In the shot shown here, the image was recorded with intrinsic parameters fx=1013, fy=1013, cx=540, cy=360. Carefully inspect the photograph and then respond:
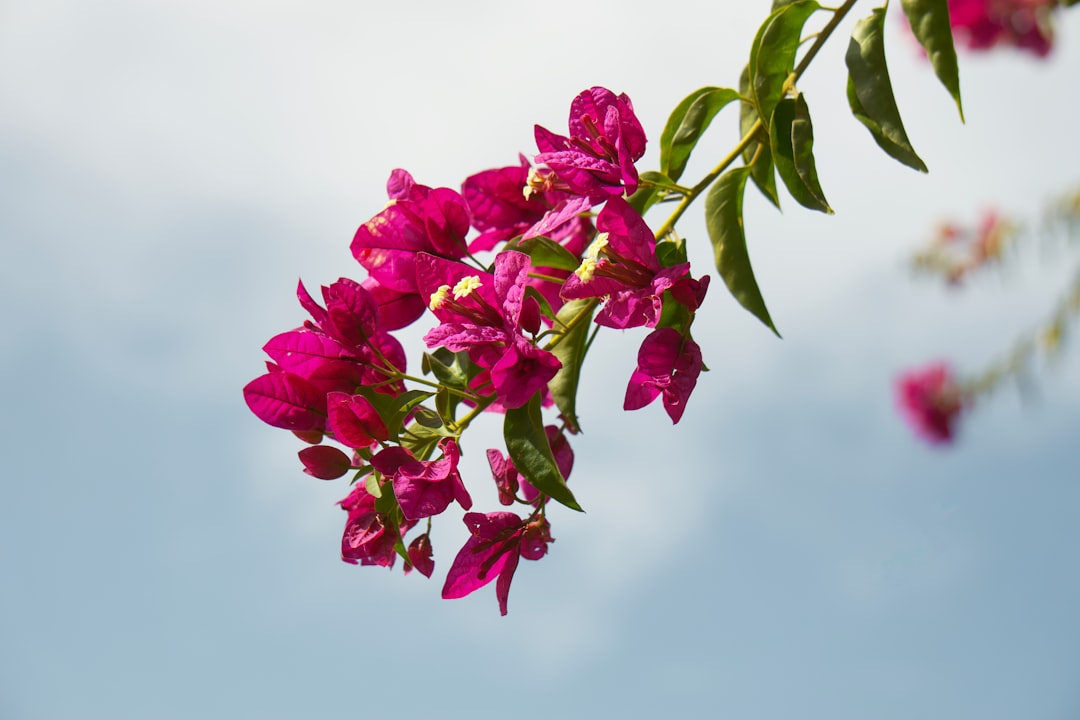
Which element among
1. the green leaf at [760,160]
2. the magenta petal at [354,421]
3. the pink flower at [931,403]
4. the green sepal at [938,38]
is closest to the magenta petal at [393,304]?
the magenta petal at [354,421]

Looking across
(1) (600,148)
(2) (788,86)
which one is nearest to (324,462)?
(1) (600,148)

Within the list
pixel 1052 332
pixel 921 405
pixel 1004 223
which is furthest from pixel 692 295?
pixel 921 405

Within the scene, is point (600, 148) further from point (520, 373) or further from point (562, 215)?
point (520, 373)

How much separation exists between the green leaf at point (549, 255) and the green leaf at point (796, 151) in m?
0.15

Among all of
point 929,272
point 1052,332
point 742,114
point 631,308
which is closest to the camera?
point 631,308

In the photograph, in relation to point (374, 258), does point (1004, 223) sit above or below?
above

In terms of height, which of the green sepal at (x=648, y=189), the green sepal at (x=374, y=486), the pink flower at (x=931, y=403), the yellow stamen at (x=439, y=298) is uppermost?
the pink flower at (x=931, y=403)

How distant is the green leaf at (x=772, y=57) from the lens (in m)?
0.65

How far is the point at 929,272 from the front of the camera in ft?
10.3

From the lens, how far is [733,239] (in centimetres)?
63

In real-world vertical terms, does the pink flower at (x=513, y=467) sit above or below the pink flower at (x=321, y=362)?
below

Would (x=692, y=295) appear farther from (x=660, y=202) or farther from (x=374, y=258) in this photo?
(x=374, y=258)

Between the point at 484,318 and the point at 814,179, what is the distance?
223 millimetres

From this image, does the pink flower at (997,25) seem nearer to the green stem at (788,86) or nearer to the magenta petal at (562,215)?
the green stem at (788,86)
